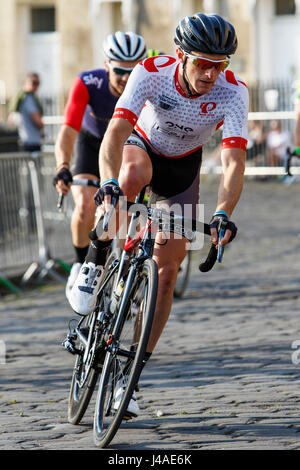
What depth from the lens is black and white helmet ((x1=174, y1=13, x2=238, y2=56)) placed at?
494cm

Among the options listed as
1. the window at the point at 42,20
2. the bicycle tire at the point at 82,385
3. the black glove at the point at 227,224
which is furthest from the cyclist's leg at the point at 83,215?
the window at the point at 42,20

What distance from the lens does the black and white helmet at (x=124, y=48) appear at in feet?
24.0

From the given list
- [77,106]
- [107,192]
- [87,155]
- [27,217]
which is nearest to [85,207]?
[87,155]

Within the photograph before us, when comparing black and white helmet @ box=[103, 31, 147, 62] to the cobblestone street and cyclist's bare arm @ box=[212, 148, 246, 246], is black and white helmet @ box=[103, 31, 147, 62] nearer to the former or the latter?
the cobblestone street

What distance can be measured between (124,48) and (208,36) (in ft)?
8.14

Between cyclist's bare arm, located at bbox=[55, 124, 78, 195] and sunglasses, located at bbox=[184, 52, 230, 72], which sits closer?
sunglasses, located at bbox=[184, 52, 230, 72]

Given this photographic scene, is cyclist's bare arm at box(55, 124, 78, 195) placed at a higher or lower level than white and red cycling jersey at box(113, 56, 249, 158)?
lower

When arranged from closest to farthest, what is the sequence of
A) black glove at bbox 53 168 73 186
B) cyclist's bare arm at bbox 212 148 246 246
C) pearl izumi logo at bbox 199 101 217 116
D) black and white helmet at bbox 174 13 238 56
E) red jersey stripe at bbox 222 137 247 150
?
cyclist's bare arm at bbox 212 148 246 246, black and white helmet at bbox 174 13 238 56, red jersey stripe at bbox 222 137 247 150, pearl izumi logo at bbox 199 101 217 116, black glove at bbox 53 168 73 186

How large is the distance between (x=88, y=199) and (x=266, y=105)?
17420mm

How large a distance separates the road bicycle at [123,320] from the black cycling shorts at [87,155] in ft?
8.21

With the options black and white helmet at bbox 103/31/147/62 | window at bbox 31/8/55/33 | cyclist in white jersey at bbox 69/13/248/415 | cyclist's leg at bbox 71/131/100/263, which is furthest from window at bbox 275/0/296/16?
cyclist in white jersey at bbox 69/13/248/415

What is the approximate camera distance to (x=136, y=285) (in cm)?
493

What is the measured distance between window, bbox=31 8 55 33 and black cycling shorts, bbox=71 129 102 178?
24.5 metres

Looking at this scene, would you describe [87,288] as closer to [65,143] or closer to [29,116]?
[65,143]
